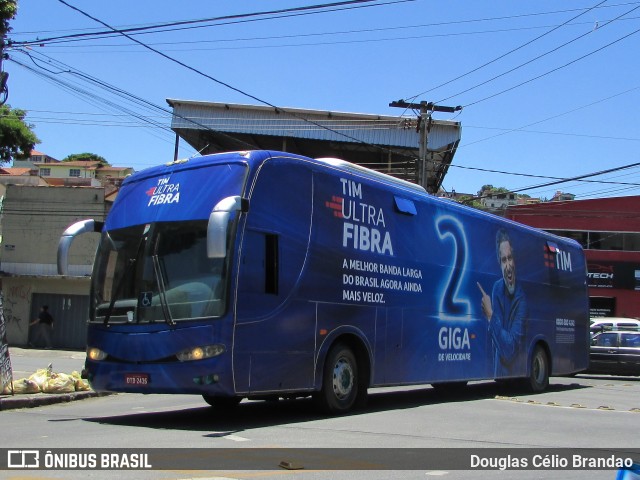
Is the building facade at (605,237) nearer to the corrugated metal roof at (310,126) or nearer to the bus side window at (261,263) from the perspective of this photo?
the corrugated metal roof at (310,126)

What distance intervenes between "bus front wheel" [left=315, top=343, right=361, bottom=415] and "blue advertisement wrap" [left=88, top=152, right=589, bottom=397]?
168mm

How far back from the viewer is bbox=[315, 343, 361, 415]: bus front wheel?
10.5 meters

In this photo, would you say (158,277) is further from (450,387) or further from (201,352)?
(450,387)

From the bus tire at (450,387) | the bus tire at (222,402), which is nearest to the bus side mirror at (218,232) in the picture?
the bus tire at (222,402)

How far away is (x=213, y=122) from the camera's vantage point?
105 ft

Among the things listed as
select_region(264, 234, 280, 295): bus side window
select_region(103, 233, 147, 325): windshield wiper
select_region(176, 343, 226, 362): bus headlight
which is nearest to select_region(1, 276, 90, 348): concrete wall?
select_region(103, 233, 147, 325): windshield wiper

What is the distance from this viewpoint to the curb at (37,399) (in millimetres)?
11727

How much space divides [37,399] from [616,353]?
17.5m

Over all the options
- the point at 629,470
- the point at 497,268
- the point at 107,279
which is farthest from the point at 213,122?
the point at 629,470

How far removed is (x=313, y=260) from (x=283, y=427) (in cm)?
229

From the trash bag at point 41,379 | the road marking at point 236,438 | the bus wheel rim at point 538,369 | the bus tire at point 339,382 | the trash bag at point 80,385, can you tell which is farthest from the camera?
the bus wheel rim at point 538,369

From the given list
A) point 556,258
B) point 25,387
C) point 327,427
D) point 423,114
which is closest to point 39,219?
point 423,114

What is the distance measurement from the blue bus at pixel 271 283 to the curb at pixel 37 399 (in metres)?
2.56

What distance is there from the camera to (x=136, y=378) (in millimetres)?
9344
